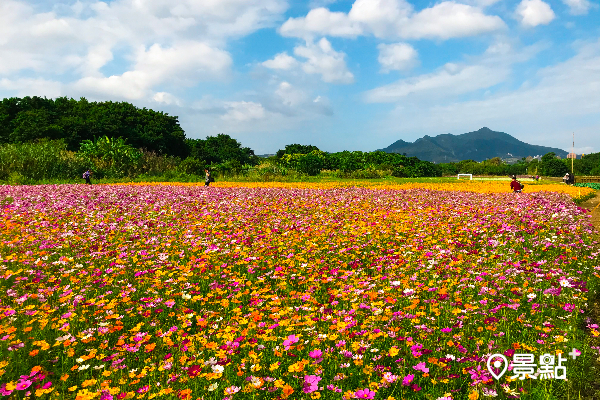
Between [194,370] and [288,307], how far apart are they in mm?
1594

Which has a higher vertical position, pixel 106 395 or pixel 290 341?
pixel 290 341

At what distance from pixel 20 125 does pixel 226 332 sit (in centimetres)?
8290

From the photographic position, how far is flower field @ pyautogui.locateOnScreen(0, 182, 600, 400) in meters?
3.45

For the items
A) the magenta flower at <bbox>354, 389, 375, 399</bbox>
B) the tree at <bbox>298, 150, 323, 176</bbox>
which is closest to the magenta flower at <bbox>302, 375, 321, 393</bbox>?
the magenta flower at <bbox>354, 389, 375, 399</bbox>

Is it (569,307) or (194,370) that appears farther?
(569,307)

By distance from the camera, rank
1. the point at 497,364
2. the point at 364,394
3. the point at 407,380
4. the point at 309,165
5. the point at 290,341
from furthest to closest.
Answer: the point at 309,165 < the point at 290,341 < the point at 497,364 < the point at 407,380 < the point at 364,394

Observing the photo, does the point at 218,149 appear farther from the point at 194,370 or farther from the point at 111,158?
the point at 194,370

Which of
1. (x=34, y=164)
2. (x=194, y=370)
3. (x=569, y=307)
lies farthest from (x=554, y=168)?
(x=194, y=370)

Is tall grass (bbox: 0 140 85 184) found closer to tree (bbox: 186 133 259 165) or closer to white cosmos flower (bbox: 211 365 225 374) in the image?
white cosmos flower (bbox: 211 365 225 374)

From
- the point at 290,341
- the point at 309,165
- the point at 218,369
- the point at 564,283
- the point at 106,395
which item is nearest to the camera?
the point at 106,395

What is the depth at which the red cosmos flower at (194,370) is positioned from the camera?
Answer: 3334 mm

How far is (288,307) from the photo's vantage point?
473 cm

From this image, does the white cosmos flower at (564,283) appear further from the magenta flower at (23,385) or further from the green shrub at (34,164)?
the green shrub at (34,164)

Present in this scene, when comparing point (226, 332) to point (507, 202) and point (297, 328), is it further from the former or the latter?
point (507, 202)
